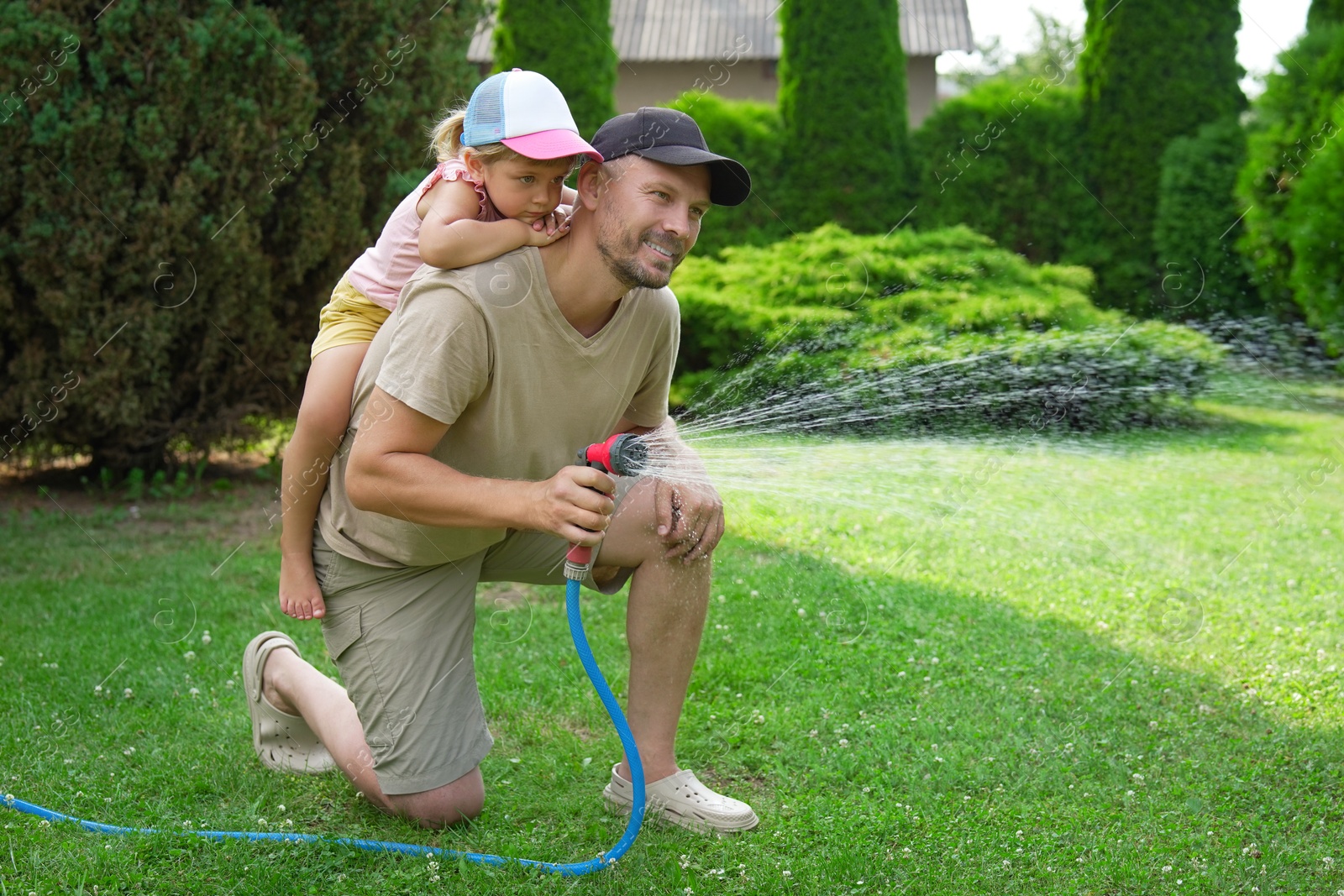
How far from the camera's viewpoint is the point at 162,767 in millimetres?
3498

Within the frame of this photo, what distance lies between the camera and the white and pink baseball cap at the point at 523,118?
287 centimetres

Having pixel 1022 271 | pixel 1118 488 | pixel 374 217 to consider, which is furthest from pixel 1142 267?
pixel 374 217

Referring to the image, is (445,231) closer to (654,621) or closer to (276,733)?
(654,621)

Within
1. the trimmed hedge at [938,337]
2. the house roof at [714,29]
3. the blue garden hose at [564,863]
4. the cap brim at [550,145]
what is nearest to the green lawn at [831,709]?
the blue garden hose at [564,863]

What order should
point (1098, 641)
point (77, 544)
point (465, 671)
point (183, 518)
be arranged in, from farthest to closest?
point (183, 518) → point (77, 544) → point (1098, 641) → point (465, 671)

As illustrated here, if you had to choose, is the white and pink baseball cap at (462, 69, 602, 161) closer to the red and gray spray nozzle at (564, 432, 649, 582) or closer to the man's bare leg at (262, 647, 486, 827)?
the red and gray spray nozzle at (564, 432, 649, 582)

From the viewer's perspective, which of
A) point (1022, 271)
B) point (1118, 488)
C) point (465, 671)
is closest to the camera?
point (465, 671)

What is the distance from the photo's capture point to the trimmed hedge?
27.0ft

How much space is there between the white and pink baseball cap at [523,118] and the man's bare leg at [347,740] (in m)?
1.61

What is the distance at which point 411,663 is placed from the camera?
122 inches

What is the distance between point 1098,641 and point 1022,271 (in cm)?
623

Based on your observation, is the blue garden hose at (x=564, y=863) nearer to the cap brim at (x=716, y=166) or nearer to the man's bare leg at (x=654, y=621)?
the man's bare leg at (x=654, y=621)

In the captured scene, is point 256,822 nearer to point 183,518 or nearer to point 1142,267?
point 183,518

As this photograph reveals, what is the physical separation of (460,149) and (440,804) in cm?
178
